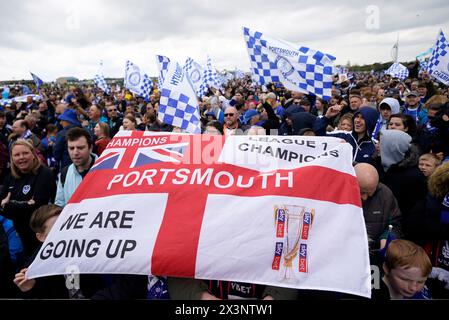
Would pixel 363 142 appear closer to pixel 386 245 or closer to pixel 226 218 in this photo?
→ pixel 386 245

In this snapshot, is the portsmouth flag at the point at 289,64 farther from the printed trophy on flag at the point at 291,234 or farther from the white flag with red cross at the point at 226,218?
the printed trophy on flag at the point at 291,234

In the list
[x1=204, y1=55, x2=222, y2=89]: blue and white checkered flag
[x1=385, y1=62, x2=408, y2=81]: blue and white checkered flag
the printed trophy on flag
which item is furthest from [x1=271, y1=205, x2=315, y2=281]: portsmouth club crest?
[x1=385, y1=62, x2=408, y2=81]: blue and white checkered flag

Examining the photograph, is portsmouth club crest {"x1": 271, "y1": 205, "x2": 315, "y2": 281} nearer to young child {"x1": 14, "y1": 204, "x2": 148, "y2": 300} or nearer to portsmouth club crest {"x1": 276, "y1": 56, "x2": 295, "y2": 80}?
young child {"x1": 14, "y1": 204, "x2": 148, "y2": 300}

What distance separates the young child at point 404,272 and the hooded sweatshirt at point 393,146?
5.46ft

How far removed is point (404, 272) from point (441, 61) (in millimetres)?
7934

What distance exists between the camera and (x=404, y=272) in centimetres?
221

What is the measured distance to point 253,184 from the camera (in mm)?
2320

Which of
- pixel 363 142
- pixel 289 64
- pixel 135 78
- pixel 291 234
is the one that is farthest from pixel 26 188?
pixel 135 78

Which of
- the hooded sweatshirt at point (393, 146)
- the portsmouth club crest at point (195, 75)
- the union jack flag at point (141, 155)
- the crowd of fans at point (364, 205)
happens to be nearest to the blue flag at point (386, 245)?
the crowd of fans at point (364, 205)

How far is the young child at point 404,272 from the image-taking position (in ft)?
7.21

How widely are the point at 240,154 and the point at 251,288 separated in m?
0.97

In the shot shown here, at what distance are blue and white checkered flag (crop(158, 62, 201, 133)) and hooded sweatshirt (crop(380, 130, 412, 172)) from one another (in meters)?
2.32

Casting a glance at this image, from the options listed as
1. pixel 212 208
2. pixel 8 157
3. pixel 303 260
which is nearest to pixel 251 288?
pixel 303 260
